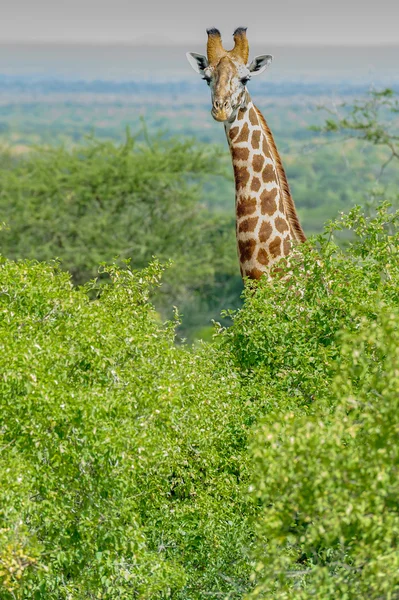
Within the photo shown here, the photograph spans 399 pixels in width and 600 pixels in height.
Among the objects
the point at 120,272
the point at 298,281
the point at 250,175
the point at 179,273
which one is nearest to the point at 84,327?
the point at 120,272

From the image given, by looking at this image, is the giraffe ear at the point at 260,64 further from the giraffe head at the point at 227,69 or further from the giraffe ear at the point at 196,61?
the giraffe ear at the point at 196,61

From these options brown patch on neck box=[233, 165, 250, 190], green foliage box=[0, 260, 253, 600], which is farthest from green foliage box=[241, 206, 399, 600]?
brown patch on neck box=[233, 165, 250, 190]

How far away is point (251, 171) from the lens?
1521 cm

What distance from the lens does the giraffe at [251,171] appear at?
14.8m

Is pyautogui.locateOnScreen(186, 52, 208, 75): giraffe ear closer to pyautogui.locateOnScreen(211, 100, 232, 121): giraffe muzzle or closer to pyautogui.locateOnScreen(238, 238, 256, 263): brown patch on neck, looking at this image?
pyautogui.locateOnScreen(211, 100, 232, 121): giraffe muzzle

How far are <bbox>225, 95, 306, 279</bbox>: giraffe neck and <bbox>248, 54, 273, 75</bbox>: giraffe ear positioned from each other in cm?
43

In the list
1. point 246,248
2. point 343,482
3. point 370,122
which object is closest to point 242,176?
point 246,248

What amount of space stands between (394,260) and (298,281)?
124 cm

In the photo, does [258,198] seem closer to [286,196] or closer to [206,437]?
[286,196]

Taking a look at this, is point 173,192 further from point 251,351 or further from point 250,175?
point 251,351

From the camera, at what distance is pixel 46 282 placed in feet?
39.2

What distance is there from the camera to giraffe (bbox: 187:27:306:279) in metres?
14.8

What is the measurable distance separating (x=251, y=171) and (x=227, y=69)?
1.64 meters

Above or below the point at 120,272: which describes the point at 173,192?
below
